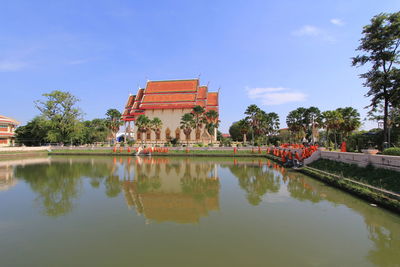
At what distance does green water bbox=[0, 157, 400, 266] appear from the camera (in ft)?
15.5

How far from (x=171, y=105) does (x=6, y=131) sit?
105 feet

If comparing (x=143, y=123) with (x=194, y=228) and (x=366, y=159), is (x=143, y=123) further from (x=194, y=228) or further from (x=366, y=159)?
(x=194, y=228)

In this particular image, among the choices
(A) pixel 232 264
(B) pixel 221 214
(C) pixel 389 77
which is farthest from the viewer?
(C) pixel 389 77

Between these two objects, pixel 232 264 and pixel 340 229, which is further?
pixel 340 229

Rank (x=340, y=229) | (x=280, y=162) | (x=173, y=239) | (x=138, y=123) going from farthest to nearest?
(x=138, y=123) < (x=280, y=162) < (x=340, y=229) < (x=173, y=239)

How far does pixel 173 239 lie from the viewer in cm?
556

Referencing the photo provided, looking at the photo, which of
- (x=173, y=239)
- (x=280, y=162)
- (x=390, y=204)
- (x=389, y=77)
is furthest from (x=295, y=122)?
(x=173, y=239)

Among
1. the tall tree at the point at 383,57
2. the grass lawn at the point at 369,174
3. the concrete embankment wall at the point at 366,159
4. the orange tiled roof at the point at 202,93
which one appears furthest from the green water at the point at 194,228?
the orange tiled roof at the point at 202,93

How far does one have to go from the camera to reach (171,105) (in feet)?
160

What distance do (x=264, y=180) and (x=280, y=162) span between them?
9.35m

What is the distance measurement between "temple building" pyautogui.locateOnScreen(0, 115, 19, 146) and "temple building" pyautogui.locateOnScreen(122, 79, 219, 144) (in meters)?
21.2

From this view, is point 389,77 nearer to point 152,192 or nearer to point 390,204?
point 390,204

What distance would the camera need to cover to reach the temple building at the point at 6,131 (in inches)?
1739

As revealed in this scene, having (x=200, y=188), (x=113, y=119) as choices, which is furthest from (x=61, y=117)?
(x=200, y=188)
